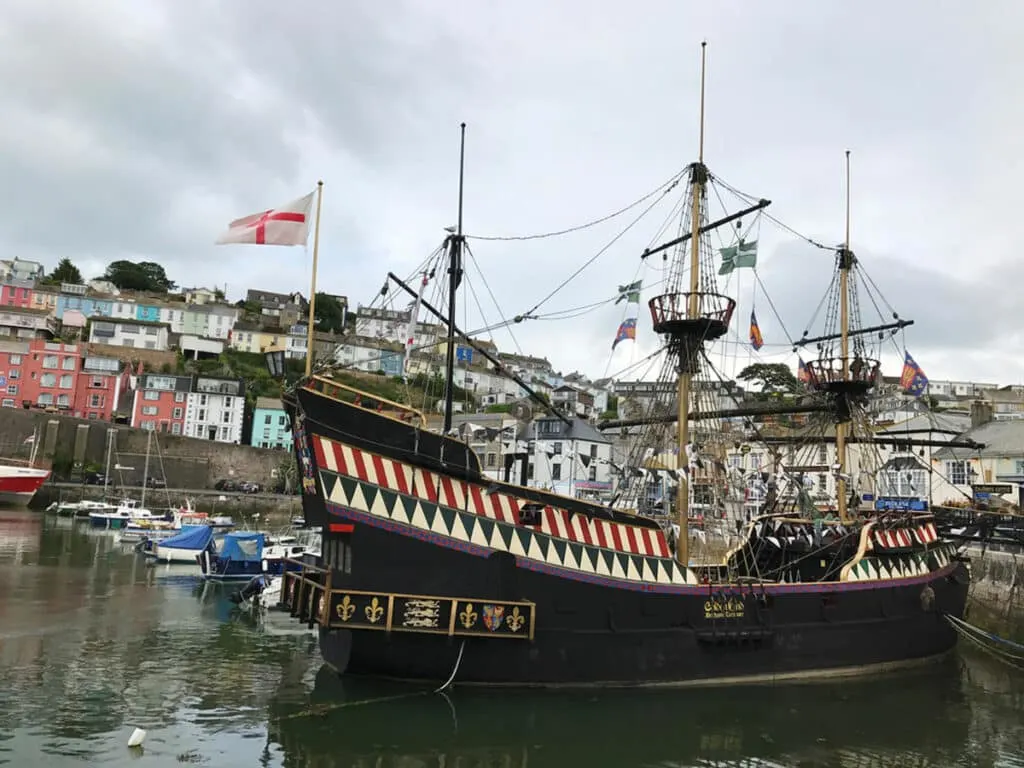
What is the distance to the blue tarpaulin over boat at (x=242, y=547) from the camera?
29688 mm

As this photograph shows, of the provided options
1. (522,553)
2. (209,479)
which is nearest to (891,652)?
(522,553)

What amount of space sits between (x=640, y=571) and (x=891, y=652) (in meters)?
7.76

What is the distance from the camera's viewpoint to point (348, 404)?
12.8 m

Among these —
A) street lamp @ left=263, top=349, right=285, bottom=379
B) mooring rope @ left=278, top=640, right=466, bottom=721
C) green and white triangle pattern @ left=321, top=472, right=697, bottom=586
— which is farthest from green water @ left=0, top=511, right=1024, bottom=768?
street lamp @ left=263, top=349, right=285, bottom=379

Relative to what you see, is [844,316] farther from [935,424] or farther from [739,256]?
[935,424]

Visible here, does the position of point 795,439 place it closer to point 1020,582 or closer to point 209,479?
point 1020,582

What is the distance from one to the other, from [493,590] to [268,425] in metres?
68.9

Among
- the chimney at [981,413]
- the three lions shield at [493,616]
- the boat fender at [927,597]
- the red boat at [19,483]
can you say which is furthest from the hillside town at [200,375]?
the three lions shield at [493,616]

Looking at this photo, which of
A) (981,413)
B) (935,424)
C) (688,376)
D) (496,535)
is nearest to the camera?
(496,535)

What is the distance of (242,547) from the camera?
29938 millimetres

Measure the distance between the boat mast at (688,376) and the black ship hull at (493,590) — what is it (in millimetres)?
1302

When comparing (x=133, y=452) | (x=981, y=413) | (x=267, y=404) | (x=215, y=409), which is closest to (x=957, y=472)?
(x=981, y=413)

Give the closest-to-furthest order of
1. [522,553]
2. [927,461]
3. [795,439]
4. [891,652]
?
[522,553] < [891,652] < [795,439] < [927,461]

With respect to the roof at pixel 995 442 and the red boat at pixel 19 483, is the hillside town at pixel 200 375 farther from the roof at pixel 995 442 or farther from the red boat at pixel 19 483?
the red boat at pixel 19 483
